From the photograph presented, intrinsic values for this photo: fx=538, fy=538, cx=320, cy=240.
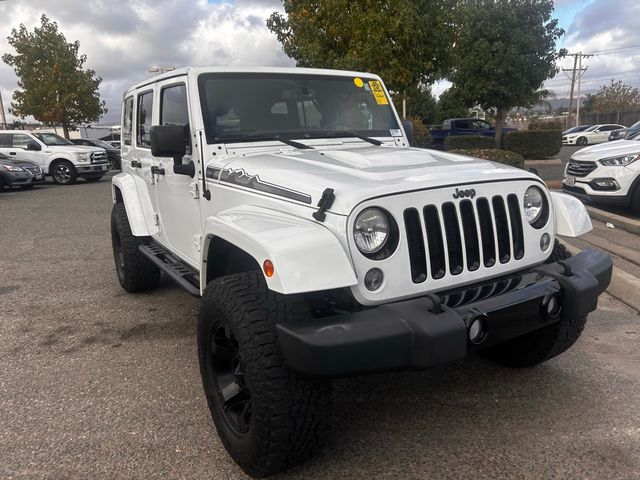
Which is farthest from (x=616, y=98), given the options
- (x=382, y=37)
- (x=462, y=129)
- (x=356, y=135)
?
(x=356, y=135)

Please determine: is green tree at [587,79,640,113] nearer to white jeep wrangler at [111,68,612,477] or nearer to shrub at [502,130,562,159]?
shrub at [502,130,562,159]

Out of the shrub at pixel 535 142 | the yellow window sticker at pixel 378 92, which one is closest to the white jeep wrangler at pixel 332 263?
the yellow window sticker at pixel 378 92

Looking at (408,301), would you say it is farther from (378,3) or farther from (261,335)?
(378,3)

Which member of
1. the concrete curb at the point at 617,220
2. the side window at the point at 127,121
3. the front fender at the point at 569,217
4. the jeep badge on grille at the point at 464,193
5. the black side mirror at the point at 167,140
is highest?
the side window at the point at 127,121

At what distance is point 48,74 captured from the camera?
27.2 m

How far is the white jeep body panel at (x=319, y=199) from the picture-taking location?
2160 millimetres

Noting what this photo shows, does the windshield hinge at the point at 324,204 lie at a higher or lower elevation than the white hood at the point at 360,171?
lower

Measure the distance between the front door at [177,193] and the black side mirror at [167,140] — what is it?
23 centimetres

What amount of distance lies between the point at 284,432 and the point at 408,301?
734 mm

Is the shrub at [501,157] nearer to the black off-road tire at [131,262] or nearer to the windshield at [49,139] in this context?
the black off-road tire at [131,262]

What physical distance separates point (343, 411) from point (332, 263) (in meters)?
1.16

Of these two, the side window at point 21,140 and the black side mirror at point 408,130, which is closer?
the black side mirror at point 408,130

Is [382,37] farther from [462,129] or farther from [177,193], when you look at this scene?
[462,129]

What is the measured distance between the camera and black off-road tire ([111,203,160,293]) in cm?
477
